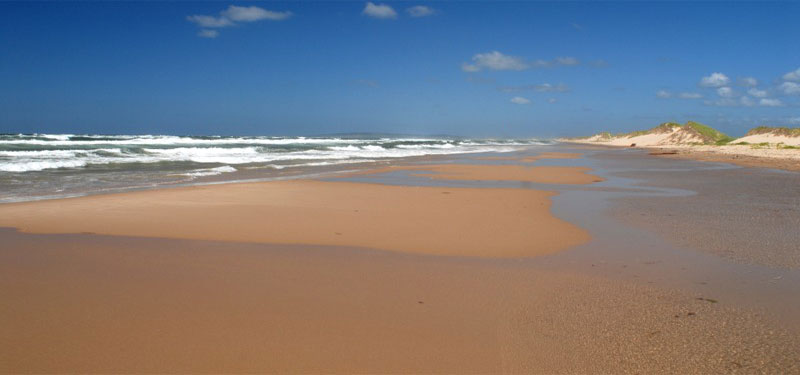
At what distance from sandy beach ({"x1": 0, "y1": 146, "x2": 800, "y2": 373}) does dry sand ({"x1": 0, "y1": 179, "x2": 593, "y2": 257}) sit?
0.21 ft

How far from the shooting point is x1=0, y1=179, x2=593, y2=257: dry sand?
19.5 feet

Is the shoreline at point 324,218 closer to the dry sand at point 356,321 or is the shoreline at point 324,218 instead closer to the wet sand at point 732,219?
the dry sand at point 356,321

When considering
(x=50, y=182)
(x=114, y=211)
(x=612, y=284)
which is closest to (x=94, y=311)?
(x=612, y=284)

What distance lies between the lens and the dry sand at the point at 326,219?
595 cm

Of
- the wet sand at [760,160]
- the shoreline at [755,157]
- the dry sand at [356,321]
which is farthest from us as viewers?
the shoreline at [755,157]

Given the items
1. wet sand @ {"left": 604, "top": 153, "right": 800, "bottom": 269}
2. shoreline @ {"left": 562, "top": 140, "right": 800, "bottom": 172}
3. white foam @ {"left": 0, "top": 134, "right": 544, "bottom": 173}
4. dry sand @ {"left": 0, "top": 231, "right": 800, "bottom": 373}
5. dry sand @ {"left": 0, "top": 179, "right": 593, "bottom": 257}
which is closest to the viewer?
dry sand @ {"left": 0, "top": 231, "right": 800, "bottom": 373}

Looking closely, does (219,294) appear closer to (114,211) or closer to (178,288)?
(178,288)

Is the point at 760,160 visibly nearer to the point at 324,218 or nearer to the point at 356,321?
the point at 324,218

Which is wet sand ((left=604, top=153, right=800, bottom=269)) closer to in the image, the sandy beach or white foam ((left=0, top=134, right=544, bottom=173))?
the sandy beach

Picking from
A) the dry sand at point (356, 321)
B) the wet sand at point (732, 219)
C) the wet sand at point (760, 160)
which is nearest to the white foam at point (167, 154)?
the dry sand at point (356, 321)

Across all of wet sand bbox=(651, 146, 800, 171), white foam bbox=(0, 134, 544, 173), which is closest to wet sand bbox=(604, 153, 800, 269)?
wet sand bbox=(651, 146, 800, 171)

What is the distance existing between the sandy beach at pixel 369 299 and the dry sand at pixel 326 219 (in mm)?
64

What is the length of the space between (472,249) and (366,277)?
5.27 feet

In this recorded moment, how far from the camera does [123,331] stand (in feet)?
10.3
